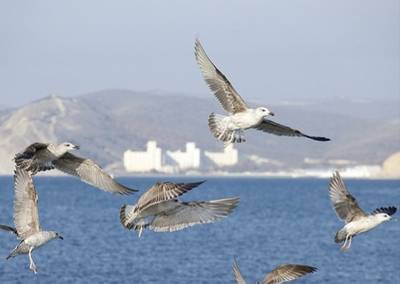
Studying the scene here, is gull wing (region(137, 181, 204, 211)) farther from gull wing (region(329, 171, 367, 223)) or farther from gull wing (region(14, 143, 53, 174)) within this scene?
gull wing (region(329, 171, 367, 223))

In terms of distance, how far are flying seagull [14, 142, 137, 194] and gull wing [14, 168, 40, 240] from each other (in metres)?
0.32

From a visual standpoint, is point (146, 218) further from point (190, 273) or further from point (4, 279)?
point (190, 273)

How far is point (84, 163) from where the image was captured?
62.4 feet

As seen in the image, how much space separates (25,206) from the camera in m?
18.4

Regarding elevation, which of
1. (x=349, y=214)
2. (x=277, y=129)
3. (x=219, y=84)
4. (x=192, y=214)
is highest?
(x=219, y=84)

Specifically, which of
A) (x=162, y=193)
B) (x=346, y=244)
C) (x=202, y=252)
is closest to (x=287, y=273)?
(x=346, y=244)

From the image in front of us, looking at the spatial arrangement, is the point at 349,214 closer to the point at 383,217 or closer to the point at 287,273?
the point at 383,217

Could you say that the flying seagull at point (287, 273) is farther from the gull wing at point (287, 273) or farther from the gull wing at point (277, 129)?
the gull wing at point (277, 129)

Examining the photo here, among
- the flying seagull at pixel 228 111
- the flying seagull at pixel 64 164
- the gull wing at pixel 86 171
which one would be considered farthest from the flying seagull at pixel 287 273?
the gull wing at pixel 86 171

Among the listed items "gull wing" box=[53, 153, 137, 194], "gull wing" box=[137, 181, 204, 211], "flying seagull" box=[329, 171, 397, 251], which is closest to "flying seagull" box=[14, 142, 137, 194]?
"gull wing" box=[53, 153, 137, 194]

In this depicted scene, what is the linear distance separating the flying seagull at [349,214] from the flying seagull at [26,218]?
410 cm

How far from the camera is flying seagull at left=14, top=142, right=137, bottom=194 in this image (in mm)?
17578

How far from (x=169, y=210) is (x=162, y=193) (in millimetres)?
814

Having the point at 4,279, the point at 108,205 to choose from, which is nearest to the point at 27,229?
the point at 4,279
